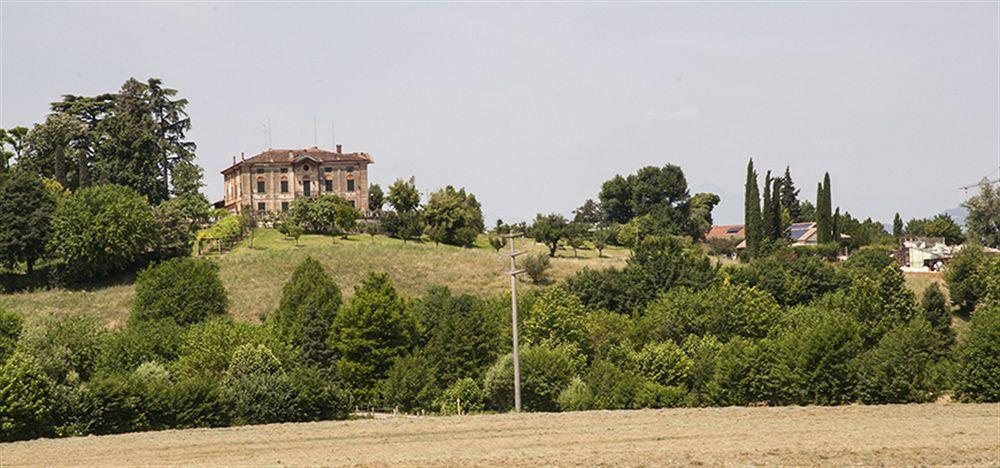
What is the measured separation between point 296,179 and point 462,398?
65.2m

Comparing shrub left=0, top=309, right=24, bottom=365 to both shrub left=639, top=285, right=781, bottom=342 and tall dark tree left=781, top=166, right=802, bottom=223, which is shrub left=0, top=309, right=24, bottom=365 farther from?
tall dark tree left=781, top=166, right=802, bottom=223

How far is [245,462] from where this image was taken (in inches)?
1280

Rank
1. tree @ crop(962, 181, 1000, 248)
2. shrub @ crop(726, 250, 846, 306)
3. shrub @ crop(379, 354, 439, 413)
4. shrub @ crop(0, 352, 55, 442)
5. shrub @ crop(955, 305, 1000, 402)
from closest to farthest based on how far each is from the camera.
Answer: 1. shrub @ crop(0, 352, 55, 442)
2. shrub @ crop(955, 305, 1000, 402)
3. shrub @ crop(379, 354, 439, 413)
4. shrub @ crop(726, 250, 846, 306)
5. tree @ crop(962, 181, 1000, 248)

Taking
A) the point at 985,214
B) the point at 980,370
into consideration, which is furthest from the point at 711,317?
the point at 985,214

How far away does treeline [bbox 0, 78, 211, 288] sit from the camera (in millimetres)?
85750

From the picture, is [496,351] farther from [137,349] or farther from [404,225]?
[404,225]

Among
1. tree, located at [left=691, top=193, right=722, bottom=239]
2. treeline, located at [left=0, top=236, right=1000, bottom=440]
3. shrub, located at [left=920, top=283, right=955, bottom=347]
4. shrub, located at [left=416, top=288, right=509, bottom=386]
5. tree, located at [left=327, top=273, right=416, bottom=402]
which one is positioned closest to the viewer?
treeline, located at [left=0, top=236, right=1000, bottom=440]

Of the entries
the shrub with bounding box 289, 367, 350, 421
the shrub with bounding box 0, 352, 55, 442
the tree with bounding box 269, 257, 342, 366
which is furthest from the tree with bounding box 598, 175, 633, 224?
the shrub with bounding box 0, 352, 55, 442

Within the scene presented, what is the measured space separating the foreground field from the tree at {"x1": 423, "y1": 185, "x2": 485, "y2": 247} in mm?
61132

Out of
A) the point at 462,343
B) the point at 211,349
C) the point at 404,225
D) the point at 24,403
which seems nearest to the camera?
the point at 24,403

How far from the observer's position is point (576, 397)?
170 feet

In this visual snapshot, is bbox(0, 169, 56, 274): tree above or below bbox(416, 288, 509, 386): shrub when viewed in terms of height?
above

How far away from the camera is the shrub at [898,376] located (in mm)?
48219

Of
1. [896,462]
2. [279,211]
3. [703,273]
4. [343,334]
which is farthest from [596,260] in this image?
[896,462]
